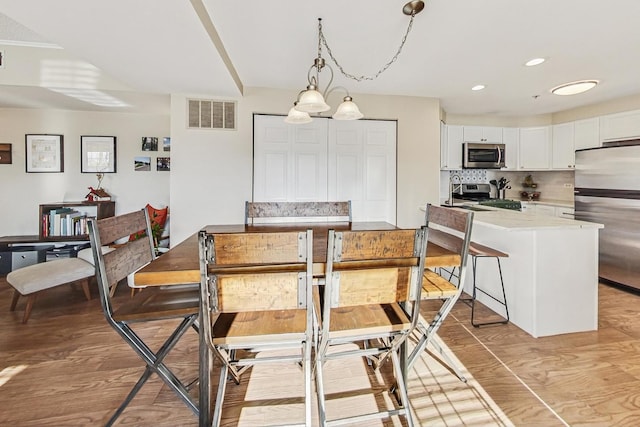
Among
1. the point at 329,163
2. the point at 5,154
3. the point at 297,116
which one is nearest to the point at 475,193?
the point at 329,163

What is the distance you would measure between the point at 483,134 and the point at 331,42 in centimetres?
343

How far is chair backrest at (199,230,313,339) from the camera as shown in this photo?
3.51 ft

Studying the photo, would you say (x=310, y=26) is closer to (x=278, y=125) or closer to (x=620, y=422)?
(x=278, y=125)

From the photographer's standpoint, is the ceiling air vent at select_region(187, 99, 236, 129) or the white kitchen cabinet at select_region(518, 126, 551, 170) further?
the white kitchen cabinet at select_region(518, 126, 551, 170)

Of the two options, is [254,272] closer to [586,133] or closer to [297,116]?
[297,116]

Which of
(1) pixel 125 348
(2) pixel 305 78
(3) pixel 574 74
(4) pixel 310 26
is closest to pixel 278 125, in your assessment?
(2) pixel 305 78

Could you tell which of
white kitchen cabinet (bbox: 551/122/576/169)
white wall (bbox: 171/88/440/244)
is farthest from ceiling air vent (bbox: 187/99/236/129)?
white kitchen cabinet (bbox: 551/122/576/169)

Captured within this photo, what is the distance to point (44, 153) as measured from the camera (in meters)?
3.88

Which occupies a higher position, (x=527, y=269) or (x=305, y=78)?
(x=305, y=78)

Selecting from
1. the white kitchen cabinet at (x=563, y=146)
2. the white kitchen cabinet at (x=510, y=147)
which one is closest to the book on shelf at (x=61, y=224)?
the white kitchen cabinet at (x=510, y=147)

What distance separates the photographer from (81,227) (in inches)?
147

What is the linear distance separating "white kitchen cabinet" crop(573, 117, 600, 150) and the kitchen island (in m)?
2.74

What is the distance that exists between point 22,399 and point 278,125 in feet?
10.2

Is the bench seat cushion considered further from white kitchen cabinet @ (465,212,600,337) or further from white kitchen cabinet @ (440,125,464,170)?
white kitchen cabinet @ (440,125,464,170)
